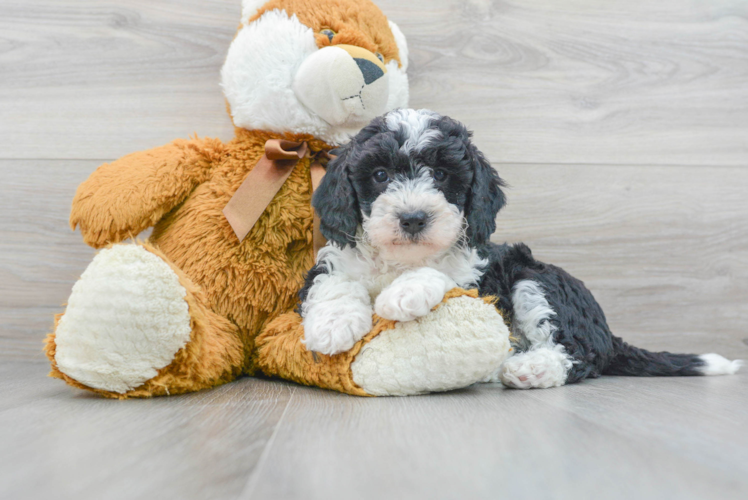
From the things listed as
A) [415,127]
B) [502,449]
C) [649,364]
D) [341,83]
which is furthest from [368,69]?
[649,364]

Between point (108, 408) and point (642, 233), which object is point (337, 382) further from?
point (642, 233)

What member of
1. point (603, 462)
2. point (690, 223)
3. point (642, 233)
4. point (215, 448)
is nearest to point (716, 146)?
point (690, 223)

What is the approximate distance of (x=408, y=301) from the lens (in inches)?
43.4

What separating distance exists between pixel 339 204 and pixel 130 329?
0.50 meters

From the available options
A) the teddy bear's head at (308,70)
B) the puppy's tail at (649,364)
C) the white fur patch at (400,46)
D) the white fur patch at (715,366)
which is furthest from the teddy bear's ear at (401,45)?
the white fur patch at (715,366)

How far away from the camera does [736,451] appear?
0.81m

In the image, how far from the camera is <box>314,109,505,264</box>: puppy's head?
113 cm

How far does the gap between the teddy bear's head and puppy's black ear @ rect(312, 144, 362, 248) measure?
0.64ft

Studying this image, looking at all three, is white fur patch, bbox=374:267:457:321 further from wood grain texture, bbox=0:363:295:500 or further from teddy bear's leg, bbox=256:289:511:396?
wood grain texture, bbox=0:363:295:500

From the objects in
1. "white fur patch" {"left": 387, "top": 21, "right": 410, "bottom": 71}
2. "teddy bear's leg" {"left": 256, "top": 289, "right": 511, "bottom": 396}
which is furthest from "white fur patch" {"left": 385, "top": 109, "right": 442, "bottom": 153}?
"white fur patch" {"left": 387, "top": 21, "right": 410, "bottom": 71}

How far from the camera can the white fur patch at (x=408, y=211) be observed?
1.13m

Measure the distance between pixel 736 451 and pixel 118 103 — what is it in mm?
1913

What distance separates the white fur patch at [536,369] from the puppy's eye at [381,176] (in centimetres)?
52

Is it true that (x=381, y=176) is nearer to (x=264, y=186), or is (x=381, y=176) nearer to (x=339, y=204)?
(x=339, y=204)
